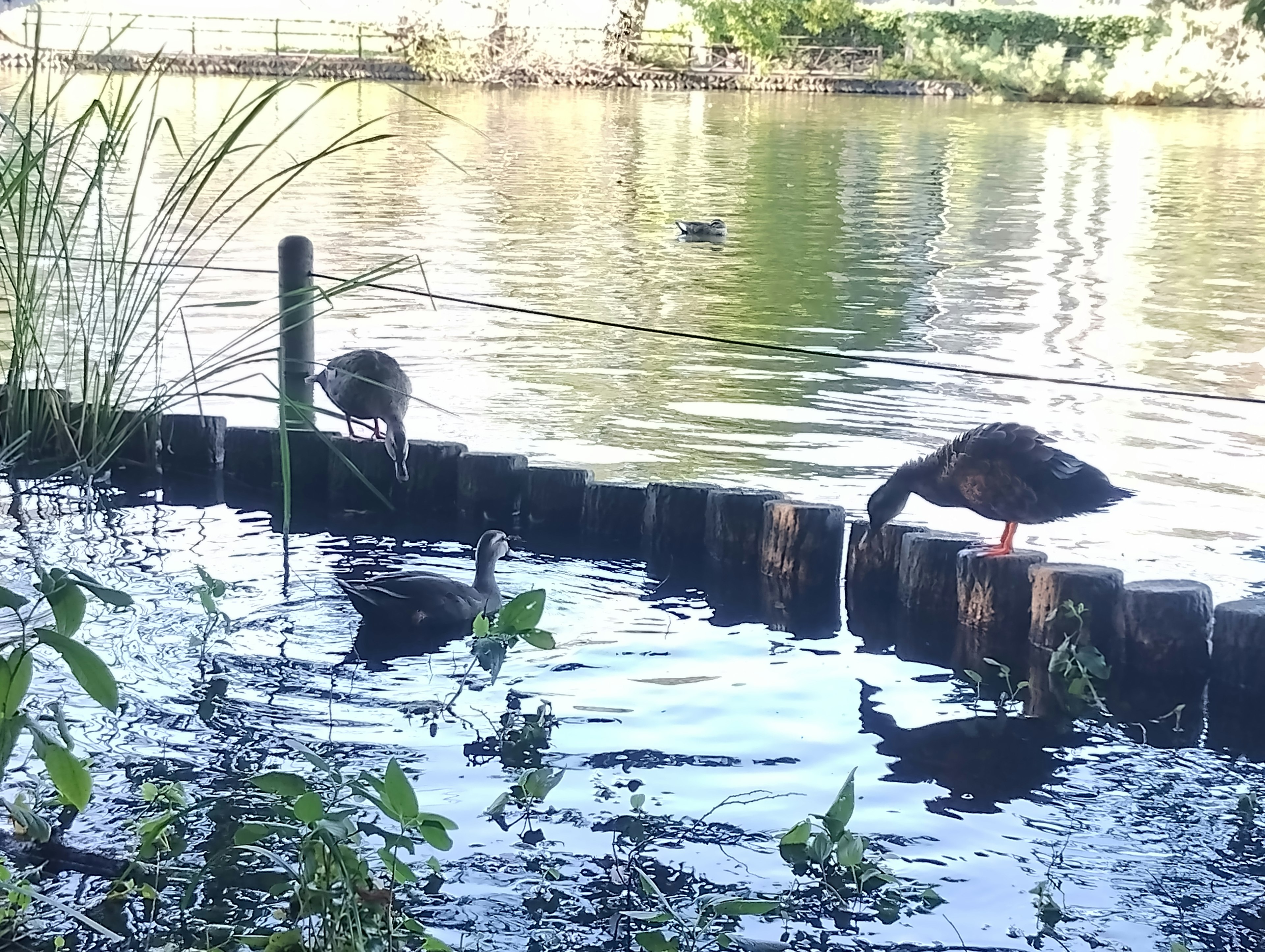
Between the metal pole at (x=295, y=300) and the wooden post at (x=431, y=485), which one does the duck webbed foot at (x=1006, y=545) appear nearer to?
the wooden post at (x=431, y=485)

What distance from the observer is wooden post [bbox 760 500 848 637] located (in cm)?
561

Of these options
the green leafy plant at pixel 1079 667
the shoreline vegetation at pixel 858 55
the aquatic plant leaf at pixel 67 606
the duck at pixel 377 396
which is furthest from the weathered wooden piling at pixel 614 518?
the shoreline vegetation at pixel 858 55

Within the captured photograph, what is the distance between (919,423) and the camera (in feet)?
26.7

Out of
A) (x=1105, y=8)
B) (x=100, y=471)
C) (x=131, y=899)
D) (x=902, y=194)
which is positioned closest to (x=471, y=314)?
(x=100, y=471)

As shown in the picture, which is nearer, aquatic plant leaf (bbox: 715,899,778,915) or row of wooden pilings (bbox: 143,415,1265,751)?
aquatic plant leaf (bbox: 715,899,778,915)

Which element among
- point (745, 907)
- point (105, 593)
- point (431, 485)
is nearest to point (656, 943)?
point (745, 907)

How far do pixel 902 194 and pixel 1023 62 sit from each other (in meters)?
24.6

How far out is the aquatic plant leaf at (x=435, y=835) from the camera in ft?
8.40

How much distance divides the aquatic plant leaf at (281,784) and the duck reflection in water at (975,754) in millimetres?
1939

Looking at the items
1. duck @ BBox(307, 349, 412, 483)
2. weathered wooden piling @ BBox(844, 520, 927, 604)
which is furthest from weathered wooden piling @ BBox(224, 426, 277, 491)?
weathered wooden piling @ BBox(844, 520, 927, 604)

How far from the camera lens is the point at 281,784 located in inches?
104

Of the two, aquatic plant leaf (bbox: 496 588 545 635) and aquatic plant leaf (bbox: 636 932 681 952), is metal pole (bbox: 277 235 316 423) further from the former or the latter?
aquatic plant leaf (bbox: 636 932 681 952)

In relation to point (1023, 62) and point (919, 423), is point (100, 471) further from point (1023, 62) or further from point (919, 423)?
point (1023, 62)

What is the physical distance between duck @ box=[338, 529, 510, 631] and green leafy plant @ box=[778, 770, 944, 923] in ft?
5.45
